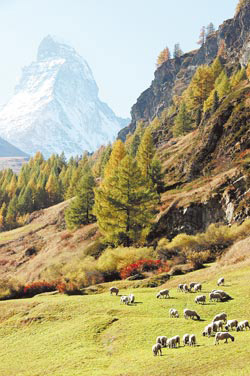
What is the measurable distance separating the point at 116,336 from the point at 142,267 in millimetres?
17534

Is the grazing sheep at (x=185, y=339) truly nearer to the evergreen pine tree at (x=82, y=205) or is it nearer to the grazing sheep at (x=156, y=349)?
the grazing sheep at (x=156, y=349)

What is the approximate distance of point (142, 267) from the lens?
121 feet

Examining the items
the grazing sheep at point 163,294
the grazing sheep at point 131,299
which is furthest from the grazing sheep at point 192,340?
the grazing sheep at point 131,299

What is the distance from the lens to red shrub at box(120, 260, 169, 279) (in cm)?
3653

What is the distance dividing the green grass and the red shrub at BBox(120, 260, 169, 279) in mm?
6173

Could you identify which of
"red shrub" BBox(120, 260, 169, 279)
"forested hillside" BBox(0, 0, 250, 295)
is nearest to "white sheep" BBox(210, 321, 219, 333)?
"forested hillside" BBox(0, 0, 250, 295)

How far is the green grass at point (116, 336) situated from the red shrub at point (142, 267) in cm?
617

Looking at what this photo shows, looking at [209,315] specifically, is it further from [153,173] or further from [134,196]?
[153,173]

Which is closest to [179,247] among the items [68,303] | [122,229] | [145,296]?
[122,229]

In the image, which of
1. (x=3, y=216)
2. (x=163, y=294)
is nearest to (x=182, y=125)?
(x=3, y=216)

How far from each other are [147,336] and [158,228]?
31978mm

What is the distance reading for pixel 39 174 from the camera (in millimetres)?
149000

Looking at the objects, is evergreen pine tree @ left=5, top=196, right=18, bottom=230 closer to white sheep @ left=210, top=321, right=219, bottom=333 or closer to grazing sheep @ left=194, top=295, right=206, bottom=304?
grazing sheep @ left=194, top=295, right=206, bottom=304

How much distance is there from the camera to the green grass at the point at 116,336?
14.5 m
